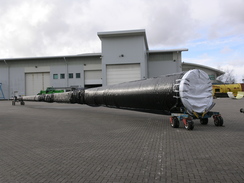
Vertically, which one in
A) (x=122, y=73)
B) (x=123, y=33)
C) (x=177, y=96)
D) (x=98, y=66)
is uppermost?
(x=123, y=33)

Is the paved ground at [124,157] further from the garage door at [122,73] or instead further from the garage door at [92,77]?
the garage door at [92,77]

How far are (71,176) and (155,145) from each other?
308 cm

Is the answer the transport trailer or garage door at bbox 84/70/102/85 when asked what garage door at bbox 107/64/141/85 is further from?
the transport trailer

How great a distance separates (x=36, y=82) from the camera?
5216cm

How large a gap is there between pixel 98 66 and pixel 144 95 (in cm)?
3934

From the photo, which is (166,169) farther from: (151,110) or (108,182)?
(151,110)

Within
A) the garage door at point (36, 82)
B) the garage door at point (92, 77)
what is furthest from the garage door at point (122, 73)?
the garage door at point (36, 82)

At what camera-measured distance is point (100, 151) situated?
20.4 ft

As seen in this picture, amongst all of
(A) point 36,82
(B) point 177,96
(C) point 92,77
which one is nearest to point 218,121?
(B) point 177,96

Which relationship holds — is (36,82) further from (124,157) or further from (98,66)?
(124,157)

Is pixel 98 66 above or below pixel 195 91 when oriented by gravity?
above

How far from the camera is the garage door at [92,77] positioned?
50.0 meters

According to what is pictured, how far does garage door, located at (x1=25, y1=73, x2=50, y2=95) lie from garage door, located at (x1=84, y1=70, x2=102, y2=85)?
30.0 feet

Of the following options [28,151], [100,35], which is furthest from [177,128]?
[100,35]
